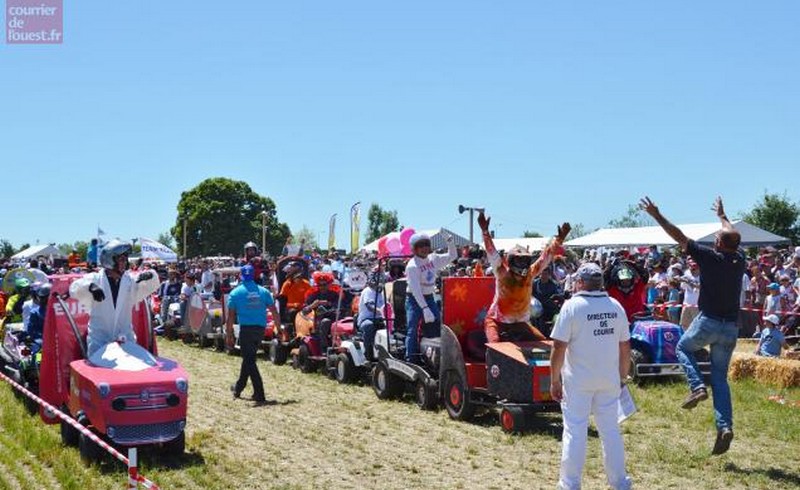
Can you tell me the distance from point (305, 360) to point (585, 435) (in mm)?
8853

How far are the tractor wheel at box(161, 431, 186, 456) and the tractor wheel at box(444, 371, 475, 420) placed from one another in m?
3.19

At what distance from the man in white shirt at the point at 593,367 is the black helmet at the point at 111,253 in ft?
14.2

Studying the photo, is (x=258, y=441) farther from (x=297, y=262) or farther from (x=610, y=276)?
(x=297, y=262)

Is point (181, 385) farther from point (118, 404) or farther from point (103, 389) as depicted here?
point (103, 389)

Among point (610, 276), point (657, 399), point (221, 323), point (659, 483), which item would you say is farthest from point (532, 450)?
point (221, 323)

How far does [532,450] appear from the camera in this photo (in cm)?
837

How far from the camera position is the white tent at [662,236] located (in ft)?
101

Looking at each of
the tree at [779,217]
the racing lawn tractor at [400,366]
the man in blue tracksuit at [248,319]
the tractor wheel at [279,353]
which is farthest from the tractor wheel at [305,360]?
the tree at [779,217]

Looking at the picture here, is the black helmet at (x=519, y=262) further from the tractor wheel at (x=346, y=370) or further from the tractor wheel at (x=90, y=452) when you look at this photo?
the tractor wheel at (x=90, y=452)

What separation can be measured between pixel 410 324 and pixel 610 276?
12.0 feet

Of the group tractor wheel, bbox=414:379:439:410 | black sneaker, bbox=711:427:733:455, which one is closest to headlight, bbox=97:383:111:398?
tractor wheel, bbox=414:379:439:410

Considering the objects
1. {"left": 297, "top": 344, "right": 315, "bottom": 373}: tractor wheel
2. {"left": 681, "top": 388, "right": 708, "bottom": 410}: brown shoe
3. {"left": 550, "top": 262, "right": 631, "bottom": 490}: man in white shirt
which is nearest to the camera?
{"left": 550, "top": 262, "right": 631, "bottom": 490}: man in white shirt

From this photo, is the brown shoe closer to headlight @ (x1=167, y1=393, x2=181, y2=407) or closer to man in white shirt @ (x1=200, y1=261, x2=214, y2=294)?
headlight @ (x1=167, y1=393, x2=181, y2=407)

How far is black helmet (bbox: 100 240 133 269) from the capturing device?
8.25m
